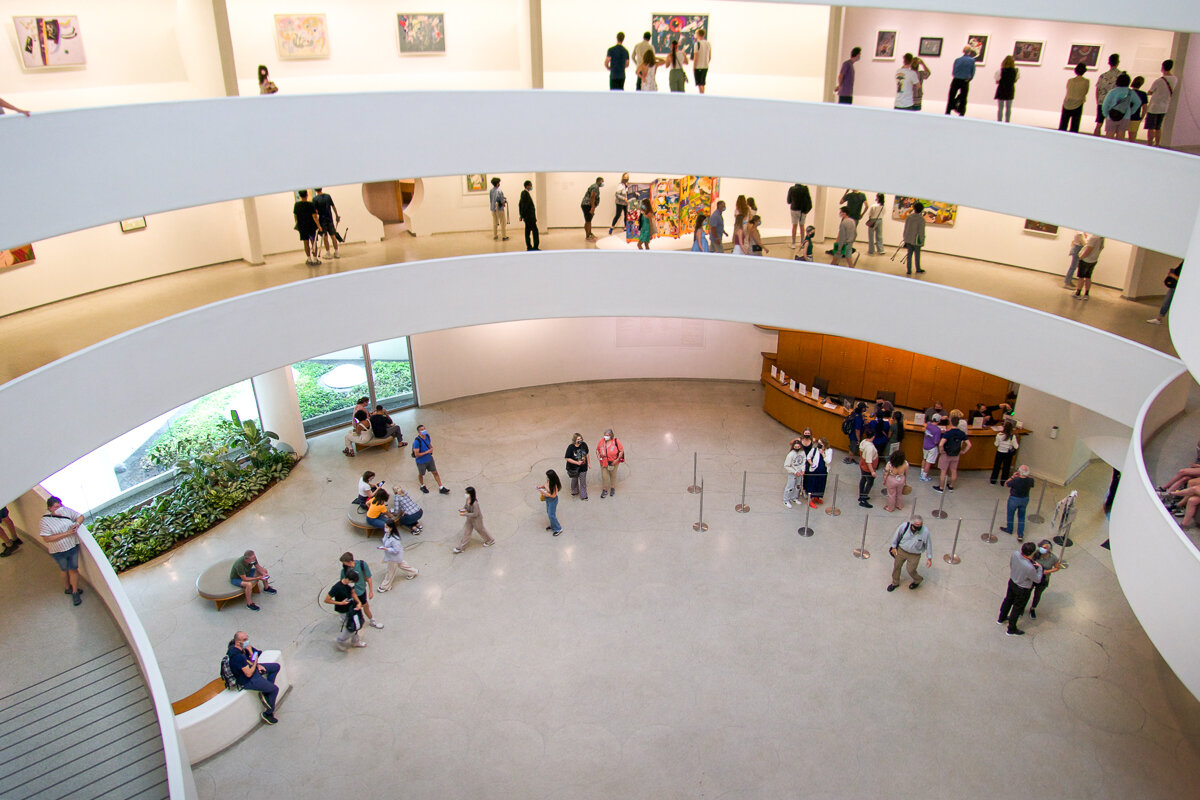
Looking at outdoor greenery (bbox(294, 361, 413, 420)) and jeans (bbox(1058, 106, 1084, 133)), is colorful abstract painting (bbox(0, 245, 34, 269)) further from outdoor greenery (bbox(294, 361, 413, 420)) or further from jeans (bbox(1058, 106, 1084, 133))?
jeans (bbox(1058, 106, 1084, 133))

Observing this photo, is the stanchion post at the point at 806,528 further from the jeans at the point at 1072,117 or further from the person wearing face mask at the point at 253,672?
Result: the person wearing face mask at the point at 253,672

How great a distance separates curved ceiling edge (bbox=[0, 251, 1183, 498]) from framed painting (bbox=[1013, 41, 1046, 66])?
6506 mm

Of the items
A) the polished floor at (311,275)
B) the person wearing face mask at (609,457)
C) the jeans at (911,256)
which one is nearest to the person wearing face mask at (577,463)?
the person wearing face mask at (609,457)

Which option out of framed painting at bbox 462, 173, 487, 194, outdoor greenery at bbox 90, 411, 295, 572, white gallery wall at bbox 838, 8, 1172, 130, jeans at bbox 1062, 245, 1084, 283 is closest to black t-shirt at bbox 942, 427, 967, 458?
jeans at bbox 1062, 245, 1084, 283

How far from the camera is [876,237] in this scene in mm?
17125

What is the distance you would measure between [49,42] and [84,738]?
35.6 feet

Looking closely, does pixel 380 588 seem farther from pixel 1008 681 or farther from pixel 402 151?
pixel 1008 681

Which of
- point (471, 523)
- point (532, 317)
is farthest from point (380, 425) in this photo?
point (532, 317)

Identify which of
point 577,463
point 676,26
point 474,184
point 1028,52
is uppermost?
point 676,26

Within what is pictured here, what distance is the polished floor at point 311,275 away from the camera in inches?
492

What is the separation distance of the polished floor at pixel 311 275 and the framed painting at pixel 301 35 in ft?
12.8

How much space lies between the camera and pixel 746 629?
1242 cm

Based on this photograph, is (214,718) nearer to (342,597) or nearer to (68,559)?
(342,597)

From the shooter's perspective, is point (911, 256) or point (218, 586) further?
point (911, 256)
